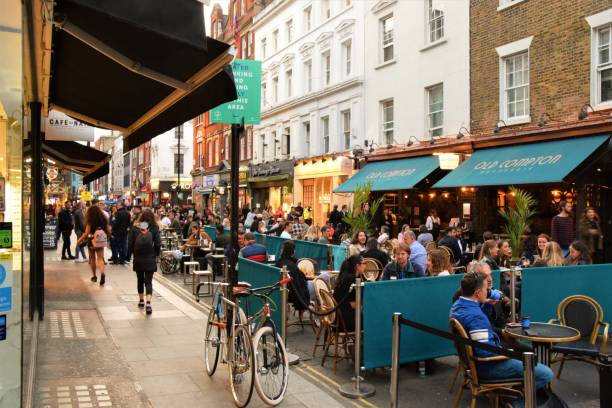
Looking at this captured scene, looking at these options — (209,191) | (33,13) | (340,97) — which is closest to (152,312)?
(33,13)

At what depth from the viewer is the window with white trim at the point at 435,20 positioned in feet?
64.3

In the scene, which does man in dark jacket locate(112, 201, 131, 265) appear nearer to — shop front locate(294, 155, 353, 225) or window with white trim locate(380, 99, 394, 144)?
shop front locate(294, 155, 353, 225)

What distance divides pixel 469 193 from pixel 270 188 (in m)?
18.2

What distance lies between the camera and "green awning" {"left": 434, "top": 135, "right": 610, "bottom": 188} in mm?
13391

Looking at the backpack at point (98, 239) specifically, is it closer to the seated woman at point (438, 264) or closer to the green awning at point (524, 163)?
the seated woman at point (438, 264)

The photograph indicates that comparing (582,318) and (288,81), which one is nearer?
(582,318)

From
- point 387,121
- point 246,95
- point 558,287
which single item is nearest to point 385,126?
point 387,121

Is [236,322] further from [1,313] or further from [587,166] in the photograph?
[587,166]

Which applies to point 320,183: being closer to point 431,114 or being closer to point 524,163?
point 431,114

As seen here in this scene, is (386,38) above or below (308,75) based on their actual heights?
below

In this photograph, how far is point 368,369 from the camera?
7094 mm

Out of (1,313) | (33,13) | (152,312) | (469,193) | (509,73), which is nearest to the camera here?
(1,313)

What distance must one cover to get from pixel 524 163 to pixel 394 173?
20.5 ft

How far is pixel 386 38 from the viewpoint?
22.8 metres
